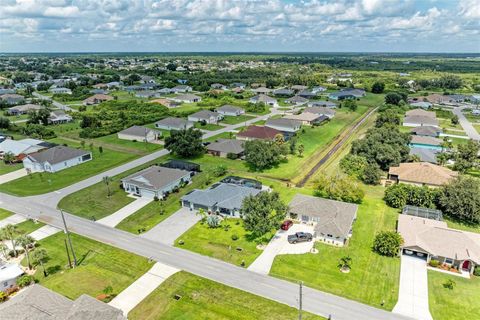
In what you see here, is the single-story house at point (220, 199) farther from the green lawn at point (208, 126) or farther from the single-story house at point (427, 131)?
the single-story house at point (427, 131)

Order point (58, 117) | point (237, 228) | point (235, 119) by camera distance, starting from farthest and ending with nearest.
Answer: point (235, 119) < point (58, 117) < point (237, 228)

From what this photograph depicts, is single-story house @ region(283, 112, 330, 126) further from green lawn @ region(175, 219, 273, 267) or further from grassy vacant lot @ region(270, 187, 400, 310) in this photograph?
green lawn @ region(175, 219, 273, 267)

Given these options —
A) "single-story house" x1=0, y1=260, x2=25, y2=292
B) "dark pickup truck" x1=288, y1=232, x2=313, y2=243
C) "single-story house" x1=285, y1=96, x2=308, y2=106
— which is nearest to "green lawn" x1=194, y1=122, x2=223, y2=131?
"single-story house" x1=285, y1=96, x2=308, y2=106

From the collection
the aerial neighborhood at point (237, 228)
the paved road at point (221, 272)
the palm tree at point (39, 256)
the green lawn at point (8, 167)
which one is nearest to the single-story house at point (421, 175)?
the aerial neighborhood at point (237, 228)

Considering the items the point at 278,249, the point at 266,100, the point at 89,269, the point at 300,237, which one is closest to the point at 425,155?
the point at 300,237

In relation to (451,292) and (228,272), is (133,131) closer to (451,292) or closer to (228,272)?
(228,272)

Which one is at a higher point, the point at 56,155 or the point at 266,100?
the point at 266,100

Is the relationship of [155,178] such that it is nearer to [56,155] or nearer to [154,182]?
[154,182]
